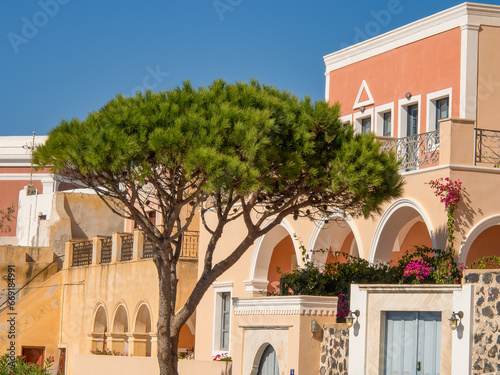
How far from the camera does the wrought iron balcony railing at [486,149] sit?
757 inches

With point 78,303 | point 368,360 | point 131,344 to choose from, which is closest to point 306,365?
point 368,360

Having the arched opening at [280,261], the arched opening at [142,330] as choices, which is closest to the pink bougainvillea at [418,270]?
the arched opening at [280,261]

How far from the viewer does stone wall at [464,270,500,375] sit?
1494cm

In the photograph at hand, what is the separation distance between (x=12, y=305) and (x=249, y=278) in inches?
514

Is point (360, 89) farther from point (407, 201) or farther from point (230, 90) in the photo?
point (230, 90)

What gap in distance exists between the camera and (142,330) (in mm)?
29266

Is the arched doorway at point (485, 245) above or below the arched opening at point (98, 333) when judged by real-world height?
above

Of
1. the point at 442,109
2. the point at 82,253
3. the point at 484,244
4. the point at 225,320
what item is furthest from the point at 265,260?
the point at 82,253

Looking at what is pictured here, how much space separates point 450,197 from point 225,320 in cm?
869

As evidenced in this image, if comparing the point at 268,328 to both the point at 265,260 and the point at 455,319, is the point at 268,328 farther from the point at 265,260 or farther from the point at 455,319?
the point at 265,260

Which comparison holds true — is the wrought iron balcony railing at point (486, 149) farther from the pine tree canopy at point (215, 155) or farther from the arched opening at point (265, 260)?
the arched opening at point (265, 260)

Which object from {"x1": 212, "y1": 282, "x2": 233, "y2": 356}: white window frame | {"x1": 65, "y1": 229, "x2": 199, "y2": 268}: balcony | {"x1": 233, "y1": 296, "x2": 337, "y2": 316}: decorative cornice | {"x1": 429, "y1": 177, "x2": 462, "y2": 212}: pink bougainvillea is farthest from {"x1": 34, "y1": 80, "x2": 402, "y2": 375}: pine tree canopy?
{"x1": 65, "y1": 229, "x2": 199, "y2": 268}: balcony

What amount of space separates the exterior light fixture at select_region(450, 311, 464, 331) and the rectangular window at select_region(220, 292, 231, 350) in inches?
400

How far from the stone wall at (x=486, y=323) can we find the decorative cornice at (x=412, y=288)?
0.52 meters
